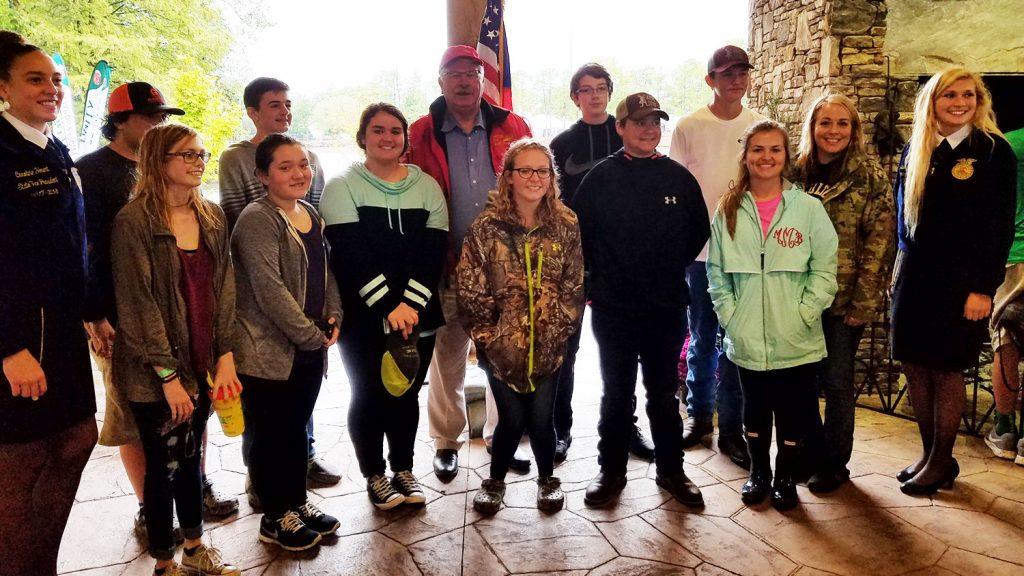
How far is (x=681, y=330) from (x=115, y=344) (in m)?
2.18

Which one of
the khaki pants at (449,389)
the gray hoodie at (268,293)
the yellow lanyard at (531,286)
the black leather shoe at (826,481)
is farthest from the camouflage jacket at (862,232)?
the gray hoodie at (268,293)

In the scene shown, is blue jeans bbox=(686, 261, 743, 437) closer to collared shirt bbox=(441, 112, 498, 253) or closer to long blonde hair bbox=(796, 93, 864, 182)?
long blonde hair bbox=(796, 93, 864, 182)

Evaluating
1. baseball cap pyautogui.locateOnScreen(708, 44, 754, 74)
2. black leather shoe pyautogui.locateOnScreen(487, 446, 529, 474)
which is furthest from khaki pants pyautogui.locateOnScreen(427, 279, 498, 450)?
baseball cap pyautogui.locateOnScreen(708, 44, 754, 74)

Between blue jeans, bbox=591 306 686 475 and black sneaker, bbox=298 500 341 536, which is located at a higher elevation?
blue jeans, bbox=591 306 686 475

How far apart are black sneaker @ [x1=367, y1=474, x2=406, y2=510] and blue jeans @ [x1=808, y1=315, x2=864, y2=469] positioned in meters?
1.89

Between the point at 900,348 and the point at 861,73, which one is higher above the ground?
the point at 861,73

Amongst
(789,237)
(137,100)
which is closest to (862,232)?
(789,237)

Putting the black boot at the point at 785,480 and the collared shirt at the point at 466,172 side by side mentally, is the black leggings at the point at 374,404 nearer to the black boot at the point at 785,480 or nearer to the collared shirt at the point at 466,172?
the collared shirt at the point at 466,172

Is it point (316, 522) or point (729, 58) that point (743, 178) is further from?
point (316, 522)

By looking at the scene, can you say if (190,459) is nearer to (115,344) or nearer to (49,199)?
(115,344)

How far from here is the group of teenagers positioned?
223cm

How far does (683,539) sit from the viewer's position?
2725 millimetres

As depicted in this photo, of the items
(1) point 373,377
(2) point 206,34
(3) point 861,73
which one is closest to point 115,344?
(1) point 373,377

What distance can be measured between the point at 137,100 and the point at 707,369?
2956 mm
